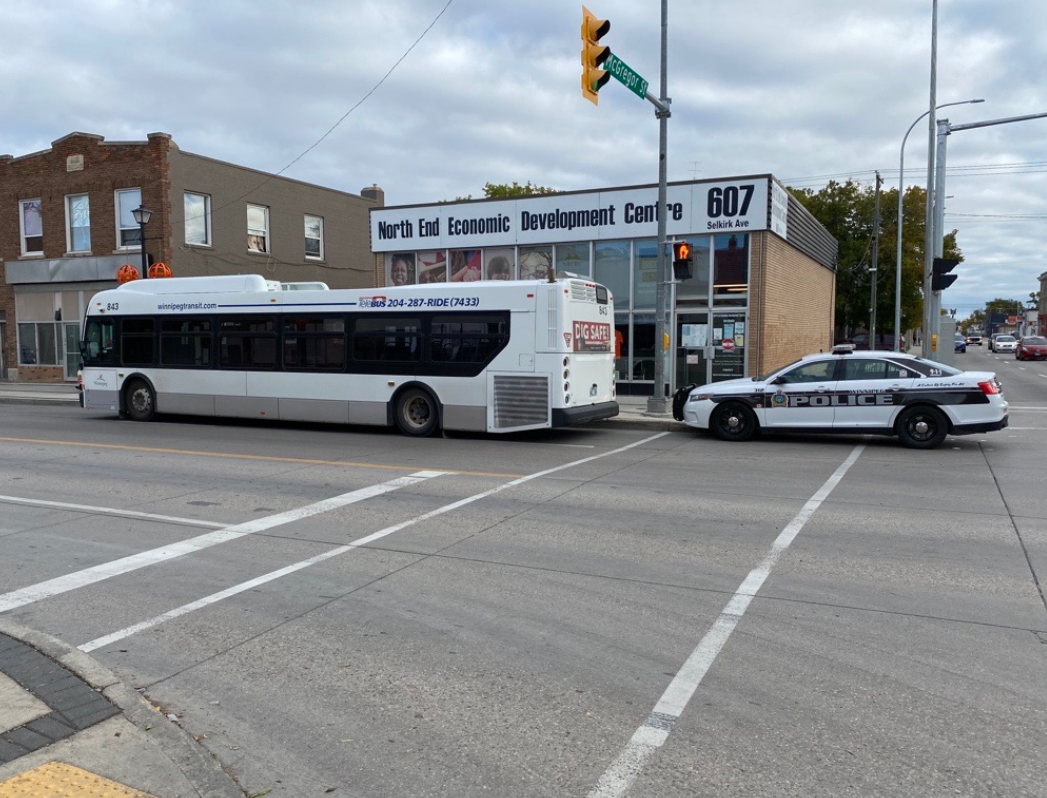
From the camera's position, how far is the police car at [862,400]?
12.8 meters

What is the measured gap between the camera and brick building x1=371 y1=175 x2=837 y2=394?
20.9m

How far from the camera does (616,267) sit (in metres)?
22.5

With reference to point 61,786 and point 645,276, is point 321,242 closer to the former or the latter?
point 645,276

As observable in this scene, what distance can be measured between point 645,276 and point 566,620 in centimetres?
1768

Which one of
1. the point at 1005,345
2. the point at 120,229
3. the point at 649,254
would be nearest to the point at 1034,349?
the point at 1005,345

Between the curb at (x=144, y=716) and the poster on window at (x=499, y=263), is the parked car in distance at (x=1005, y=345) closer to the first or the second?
the poster on window at (x=499, y=263)

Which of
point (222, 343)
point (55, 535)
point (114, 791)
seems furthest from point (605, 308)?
point (114, 791)

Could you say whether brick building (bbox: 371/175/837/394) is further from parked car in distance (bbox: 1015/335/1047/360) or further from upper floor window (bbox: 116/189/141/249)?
parked car in distance (bbox: 1015/335/1047/360)

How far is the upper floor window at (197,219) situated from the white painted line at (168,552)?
21.8 m

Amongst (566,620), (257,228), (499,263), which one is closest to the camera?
(566,620)

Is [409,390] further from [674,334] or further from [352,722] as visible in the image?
[352,722]

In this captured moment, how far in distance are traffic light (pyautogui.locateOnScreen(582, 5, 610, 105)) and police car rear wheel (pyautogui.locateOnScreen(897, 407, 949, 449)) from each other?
6979 mm

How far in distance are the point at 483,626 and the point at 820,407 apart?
990cm

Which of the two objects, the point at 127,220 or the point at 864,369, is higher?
the point at 127,220
